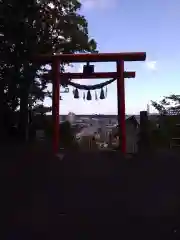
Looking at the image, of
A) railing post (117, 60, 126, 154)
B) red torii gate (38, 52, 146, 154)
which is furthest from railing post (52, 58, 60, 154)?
railing post (117, 60, 126, 154)

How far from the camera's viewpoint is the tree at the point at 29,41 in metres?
14.4

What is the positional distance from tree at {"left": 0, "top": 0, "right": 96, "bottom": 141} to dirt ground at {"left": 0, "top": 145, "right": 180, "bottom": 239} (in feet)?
16.9

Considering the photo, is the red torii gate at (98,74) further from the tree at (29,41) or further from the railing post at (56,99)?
the tree at (29,41)

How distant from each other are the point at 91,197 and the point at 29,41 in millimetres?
9975

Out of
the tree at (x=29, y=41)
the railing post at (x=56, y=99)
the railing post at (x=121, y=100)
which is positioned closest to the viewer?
the railing post at (x=121, y=100)

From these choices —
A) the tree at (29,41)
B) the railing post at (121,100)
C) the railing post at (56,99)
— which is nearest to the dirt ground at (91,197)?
the railing post at (121,100)

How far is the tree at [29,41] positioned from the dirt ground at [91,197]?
16.9 ft

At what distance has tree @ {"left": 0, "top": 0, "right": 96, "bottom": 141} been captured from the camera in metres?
14.4

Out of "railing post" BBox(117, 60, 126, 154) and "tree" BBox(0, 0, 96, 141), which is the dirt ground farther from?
"tree" BBox(0, 0, 96, 141)

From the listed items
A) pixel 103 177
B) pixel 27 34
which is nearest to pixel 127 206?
pixel 103 177

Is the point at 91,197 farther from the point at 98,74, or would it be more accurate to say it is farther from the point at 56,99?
the point at 98,74

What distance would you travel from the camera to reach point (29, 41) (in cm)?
1479

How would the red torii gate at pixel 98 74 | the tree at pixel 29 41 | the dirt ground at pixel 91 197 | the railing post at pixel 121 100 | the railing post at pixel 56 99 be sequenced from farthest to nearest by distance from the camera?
the tree at pixel 29 41 < the railing post at pixel 56 99 < the railing post at pixel 121 100 < the red torii gate at pixel 98 74 < the dirt ground at pixel 91 197

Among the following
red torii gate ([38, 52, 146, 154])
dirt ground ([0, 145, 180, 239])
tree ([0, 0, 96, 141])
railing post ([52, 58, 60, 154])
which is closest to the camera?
dirt ground ([0, 145, 180, 239])
